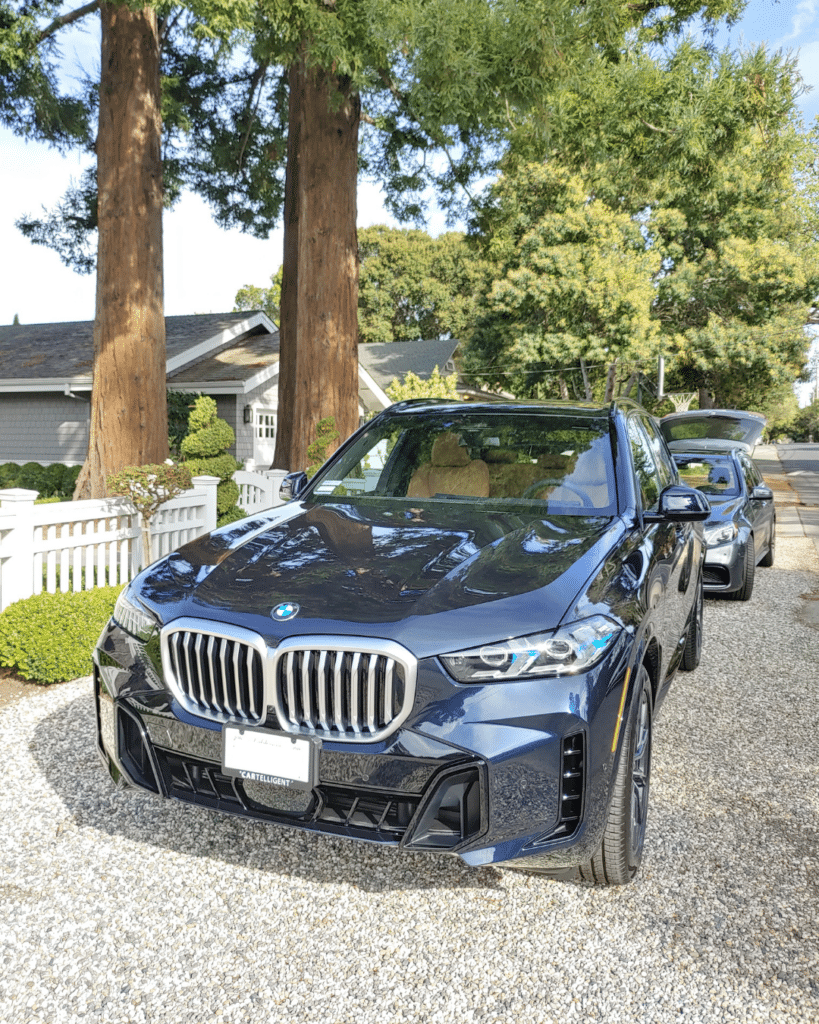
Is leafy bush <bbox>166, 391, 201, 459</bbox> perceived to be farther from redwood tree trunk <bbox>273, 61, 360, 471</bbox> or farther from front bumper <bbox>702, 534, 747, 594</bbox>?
front bumper <bbox>702, 534, 747, 594</bbox>

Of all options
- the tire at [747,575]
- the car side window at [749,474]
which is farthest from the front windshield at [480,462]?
the car side window at [749,474]

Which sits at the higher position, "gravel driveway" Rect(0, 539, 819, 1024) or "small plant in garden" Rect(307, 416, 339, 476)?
"small plant in garden" Rect(307, 416, 339, 476)

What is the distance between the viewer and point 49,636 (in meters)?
5.68

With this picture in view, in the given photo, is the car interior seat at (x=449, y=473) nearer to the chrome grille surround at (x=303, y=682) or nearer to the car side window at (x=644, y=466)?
the car side window at (x=644, y=466)

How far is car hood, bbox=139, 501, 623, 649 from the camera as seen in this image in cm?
275

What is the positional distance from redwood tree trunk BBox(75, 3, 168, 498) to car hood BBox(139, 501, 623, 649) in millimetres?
7016

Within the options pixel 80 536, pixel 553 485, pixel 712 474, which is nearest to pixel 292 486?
pixel 553 485

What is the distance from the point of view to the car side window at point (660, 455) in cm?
502

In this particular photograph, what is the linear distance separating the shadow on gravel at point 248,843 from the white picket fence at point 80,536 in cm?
235

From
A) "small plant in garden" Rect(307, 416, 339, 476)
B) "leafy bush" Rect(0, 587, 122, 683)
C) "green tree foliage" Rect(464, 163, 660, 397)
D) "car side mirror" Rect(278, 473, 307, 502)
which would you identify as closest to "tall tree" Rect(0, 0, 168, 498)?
"small plant in garden" Rect(307, 416, 339, 476)

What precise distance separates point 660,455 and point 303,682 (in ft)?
10.7

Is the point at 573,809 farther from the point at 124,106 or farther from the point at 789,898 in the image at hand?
the point at 124,106

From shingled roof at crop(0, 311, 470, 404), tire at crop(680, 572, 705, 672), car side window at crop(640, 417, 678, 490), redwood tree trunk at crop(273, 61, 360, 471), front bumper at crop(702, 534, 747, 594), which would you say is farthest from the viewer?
shingled roof at crop(0, 311, 470, 404)

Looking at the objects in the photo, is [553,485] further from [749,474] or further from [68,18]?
[68,18]
